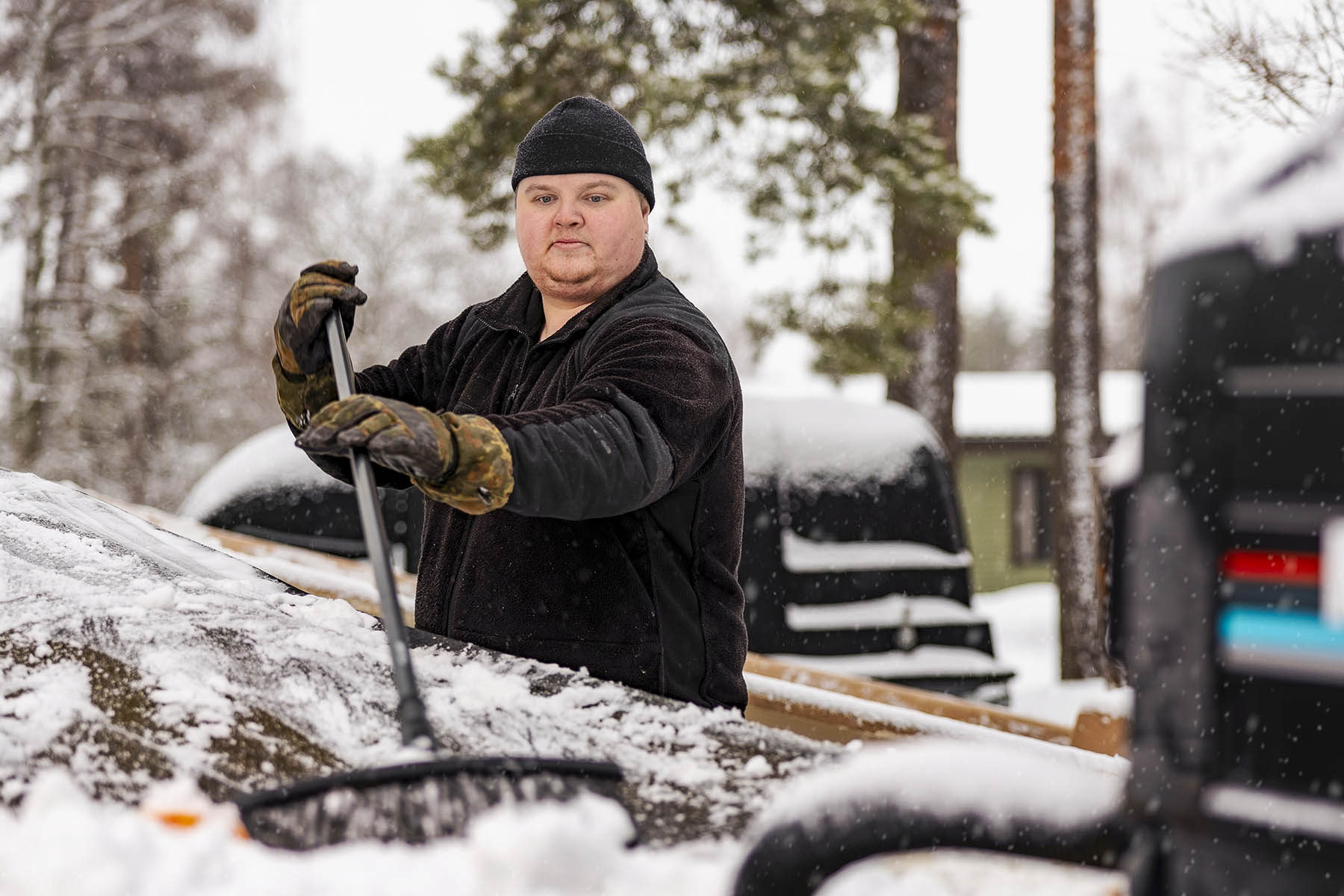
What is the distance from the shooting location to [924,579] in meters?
5.50

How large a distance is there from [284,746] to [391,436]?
0.44 m

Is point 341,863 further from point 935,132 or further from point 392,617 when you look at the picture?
point 935,132

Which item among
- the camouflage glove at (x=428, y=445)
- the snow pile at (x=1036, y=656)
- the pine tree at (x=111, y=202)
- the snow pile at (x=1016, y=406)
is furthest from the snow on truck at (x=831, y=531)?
the snow pile at (x=1016, y=406)

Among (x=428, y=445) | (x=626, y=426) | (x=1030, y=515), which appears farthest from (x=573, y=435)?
(x=1030, y=515)

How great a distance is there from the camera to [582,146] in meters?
2.53

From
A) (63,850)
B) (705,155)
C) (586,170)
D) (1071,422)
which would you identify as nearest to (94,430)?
(705,155)

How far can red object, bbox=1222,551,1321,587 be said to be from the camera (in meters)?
0.94

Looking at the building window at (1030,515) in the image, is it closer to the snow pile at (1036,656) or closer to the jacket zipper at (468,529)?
the snow pile at (1036,656)

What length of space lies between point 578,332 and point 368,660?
0.89m

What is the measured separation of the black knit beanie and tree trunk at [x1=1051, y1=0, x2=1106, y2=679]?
6709mm

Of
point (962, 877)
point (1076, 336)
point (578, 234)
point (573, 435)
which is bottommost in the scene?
point (962, 877)

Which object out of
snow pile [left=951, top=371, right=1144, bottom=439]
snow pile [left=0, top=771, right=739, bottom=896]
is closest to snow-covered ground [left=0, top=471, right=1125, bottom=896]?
snow pile [left=0, top=771, right=739, bottom=896]

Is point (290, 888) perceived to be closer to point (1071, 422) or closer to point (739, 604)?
point (739, 604)

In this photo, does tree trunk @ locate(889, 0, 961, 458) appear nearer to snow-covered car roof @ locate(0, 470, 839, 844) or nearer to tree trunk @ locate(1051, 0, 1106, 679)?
tree trunk @ locate(1051, 0, 1106, 679)
